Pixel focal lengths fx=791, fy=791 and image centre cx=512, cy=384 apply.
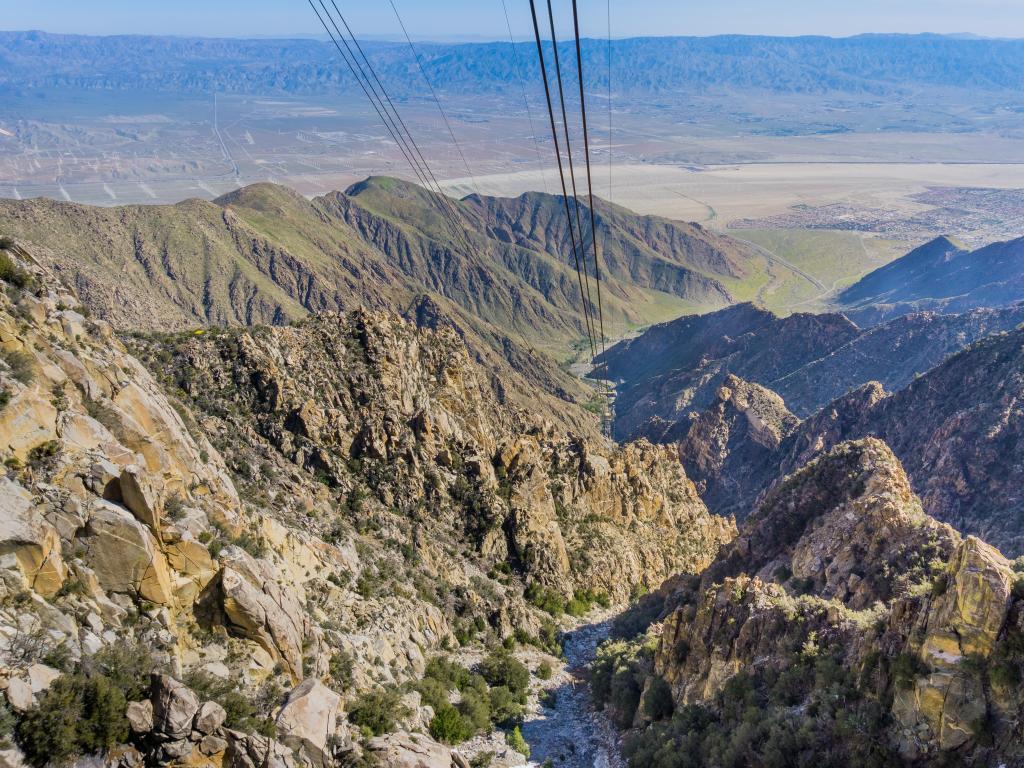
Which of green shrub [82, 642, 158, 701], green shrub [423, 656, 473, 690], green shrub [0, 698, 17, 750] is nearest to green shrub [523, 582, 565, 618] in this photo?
green shrub [423, 656, 473, 690]

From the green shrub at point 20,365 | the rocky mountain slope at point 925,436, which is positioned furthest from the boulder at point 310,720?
the rocky mountain slope at point 925,436

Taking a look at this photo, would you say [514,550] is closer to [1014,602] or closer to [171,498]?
[171,498]

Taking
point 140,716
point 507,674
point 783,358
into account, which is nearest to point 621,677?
point 507,674

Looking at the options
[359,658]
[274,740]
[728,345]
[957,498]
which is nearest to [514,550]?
[359,658]

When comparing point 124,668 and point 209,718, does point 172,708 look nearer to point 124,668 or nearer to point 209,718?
point 209,718

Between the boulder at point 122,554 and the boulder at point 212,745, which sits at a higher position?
the boulder at point 122,554

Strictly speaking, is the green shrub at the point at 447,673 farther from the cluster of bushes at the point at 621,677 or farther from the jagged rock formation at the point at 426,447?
the jagged rock formation at the point at 426,447
